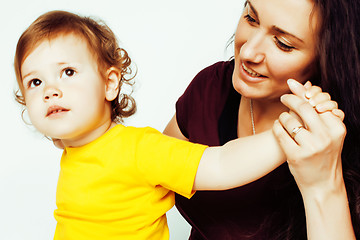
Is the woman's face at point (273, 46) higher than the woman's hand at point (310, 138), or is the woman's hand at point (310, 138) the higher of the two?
the woman's face at point (273, 46)

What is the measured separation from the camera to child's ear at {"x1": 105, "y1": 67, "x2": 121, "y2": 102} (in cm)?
133

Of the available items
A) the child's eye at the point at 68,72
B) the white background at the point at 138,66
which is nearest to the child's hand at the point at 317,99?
the child's eye at the point at 68,72

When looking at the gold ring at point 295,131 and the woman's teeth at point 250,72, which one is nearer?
the gold ring at point 295,131

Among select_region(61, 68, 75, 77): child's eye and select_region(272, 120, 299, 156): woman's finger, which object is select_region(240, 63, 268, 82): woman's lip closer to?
select_region(272, 120, 299, 156): woman's finger

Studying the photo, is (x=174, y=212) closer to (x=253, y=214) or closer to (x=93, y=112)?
(x=253, y=214)

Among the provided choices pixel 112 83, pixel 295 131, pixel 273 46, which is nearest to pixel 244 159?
pixel 295 131

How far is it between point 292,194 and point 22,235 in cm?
146

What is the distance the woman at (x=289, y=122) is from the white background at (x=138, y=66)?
89cm

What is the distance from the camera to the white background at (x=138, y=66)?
7.80ft

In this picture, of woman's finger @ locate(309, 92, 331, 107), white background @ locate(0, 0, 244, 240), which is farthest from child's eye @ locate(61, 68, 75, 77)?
white background @ locate(0, 0, 244, 240)

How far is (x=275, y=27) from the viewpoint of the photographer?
1.23 meters

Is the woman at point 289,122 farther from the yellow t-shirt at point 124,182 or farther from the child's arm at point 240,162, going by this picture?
the yellow t-shirt at point 124,182

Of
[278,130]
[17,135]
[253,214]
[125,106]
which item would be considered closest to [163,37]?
[17,135]

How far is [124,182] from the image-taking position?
1.22 metres
